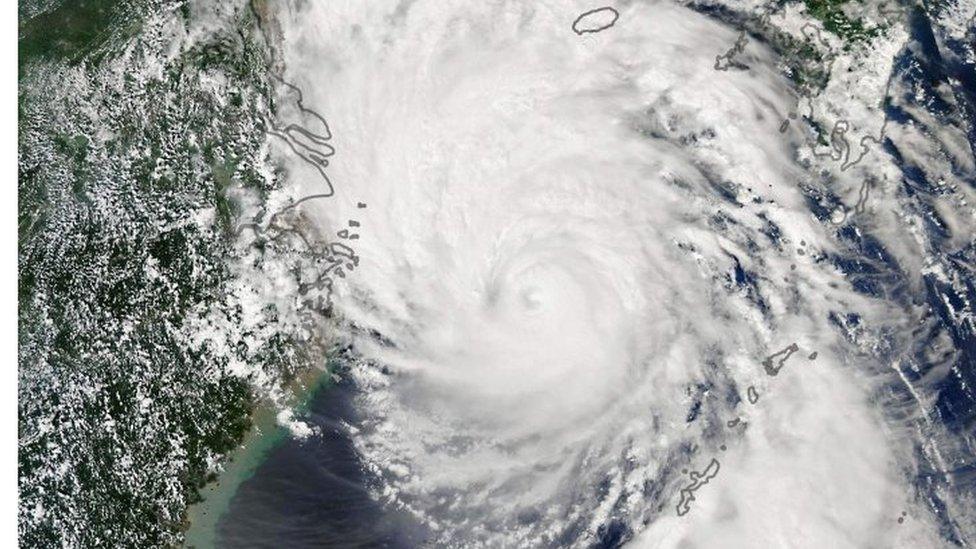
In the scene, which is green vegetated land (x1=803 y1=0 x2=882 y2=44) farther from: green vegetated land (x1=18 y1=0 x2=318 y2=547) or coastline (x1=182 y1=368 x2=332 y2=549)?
coastline (x1=182 y1=368 x2=332 y2=549)

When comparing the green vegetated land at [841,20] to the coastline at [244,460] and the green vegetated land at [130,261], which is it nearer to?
the green vegetated land at [130,261]

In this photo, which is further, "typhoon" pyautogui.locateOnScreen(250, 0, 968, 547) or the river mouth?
the river mouth

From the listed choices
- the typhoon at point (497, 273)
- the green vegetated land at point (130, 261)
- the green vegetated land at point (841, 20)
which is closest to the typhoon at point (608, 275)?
the typhoon at point (497, 273)

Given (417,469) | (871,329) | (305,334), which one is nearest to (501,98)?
(305,334)

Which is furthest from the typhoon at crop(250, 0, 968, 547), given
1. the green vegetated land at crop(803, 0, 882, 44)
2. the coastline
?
the coastline

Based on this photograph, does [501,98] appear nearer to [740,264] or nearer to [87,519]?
[740,264]

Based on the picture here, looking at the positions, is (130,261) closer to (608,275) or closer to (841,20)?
(608,275)

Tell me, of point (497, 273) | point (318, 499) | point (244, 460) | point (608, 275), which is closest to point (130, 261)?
Answer: point (244, 460)
